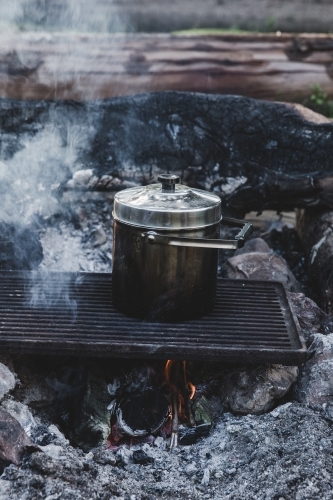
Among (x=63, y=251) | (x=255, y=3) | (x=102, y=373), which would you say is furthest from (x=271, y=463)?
(x=255, y=3)

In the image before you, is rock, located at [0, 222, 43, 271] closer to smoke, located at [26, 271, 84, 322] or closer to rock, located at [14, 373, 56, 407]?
smoke, located at [26, 271, 84, 322]

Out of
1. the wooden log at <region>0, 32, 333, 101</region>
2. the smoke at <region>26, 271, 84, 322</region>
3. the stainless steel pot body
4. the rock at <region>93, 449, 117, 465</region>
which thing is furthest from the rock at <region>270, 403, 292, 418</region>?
the wooden log at <region>0, 32, 333, 101</region>

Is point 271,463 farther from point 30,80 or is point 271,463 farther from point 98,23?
point 98,23

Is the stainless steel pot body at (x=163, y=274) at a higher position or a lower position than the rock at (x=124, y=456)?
higher

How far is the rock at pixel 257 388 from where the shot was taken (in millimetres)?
2969

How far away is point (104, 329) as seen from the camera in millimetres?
2953

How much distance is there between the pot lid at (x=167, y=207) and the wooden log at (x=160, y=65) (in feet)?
7.79

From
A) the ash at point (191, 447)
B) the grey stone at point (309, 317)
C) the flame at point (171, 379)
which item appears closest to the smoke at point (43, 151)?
the ash at point (191, 447)

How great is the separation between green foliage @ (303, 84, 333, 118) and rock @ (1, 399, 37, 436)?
4335 mm

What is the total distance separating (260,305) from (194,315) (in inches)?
18.0

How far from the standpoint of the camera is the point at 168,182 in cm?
296

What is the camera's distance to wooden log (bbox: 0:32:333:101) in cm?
508

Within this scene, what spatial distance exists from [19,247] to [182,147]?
1.51 metres

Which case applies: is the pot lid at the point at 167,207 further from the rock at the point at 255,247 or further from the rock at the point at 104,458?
the rock at the point at 255,247
